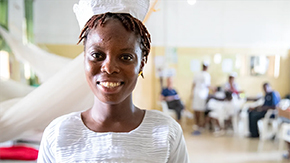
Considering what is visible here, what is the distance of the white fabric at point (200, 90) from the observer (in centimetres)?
165

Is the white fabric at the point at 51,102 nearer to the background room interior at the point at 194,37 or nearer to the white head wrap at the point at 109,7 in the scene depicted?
the background room interior at the point at 194,37

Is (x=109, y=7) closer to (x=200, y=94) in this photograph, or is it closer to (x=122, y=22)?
(x=122, y=22)

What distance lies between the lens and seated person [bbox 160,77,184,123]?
4.93ft

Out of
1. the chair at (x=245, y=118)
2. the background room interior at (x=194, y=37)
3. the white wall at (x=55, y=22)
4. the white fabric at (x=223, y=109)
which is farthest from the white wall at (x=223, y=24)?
the white fabric at (x=223, y=109)

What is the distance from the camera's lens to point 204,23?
4.27 ft

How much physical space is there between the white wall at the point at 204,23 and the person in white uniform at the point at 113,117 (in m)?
0.32

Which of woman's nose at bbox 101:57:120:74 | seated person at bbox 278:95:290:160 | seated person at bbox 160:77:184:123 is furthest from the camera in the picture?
seated person at bbox 160:77:184:123

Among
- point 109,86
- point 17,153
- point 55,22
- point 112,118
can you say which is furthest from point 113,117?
point 17,153

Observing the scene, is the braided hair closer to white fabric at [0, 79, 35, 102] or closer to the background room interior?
the background room interior

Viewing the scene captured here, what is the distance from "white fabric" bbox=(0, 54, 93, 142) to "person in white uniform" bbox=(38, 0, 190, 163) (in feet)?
0.62

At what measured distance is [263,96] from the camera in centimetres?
144

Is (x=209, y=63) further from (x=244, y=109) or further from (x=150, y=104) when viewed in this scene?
(x=150, y=104)

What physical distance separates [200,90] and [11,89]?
4.44ft

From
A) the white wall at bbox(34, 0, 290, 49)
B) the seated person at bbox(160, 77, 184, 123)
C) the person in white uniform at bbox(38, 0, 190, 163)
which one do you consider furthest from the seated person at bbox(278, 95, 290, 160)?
the person in white uniform at bbox(38, 0, 190, 163)
